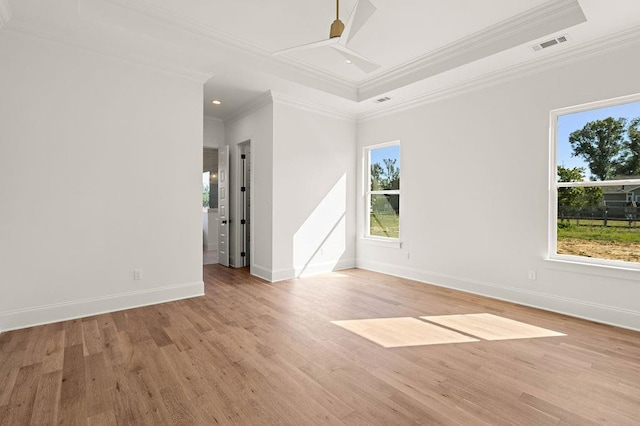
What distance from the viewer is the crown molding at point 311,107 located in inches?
197

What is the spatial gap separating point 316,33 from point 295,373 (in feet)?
11.4

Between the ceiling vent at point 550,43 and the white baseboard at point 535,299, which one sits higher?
the ceiling vent at point 550,43

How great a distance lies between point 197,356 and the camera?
2553 millimetres

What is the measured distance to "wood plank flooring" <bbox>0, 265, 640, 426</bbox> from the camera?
187 centimetres

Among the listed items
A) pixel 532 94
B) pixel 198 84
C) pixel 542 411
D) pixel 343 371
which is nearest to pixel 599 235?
pixel 532 94

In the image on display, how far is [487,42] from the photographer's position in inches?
145

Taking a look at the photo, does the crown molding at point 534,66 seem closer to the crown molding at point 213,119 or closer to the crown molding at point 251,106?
the crown molding at point 251,106

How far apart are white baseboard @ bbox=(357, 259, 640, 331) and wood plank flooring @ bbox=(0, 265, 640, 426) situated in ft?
0.51

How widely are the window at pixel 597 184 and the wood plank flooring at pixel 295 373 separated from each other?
0.84 meters

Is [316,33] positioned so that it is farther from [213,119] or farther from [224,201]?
[224,201]

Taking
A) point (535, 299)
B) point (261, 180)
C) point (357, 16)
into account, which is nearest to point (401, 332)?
point (535, 299)

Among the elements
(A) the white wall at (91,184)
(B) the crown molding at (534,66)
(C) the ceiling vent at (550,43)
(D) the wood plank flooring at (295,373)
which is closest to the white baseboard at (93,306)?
(A) the white wall at (91,184)

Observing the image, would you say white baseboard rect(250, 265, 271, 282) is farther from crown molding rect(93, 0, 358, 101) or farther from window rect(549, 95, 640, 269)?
window rect(549, 95, 640, 269)

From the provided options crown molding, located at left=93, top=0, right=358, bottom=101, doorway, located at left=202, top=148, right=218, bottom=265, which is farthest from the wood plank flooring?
doorway, located at left=202, top=148, right=218, bottom=265
